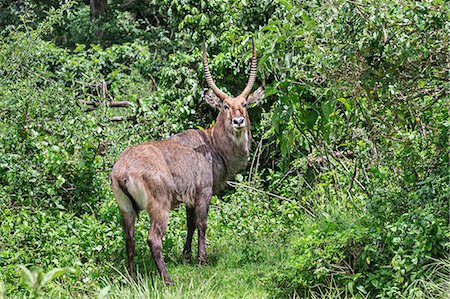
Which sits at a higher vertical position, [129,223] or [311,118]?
[311,118]

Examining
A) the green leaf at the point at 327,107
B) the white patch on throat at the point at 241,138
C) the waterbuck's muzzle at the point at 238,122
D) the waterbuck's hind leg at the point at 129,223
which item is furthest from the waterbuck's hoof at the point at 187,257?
the green leaf at the point at 327,107

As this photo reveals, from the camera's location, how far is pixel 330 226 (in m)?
6.54

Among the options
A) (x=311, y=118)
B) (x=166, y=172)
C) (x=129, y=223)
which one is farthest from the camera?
(x=166, y=172)

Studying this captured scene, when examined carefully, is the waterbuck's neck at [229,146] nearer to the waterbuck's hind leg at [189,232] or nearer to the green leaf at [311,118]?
the waterbuck's hind leg at [189,232]

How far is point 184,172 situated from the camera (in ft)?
24.2

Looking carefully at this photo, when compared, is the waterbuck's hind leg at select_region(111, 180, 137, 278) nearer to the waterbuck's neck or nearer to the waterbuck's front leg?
the waterbuck's front leg

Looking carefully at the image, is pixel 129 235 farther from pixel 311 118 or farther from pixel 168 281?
pixel 311 118

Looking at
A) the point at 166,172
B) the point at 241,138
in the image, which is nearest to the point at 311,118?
the point at 166,172

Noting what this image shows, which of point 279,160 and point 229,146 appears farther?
point 279,160

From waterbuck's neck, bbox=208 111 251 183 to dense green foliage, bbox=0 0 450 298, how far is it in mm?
364

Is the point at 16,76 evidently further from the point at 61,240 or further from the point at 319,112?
the point at 319,112

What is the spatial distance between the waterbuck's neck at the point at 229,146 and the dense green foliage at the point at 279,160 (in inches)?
14.3

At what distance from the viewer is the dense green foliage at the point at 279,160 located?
5758 mm

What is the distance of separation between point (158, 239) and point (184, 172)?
817mm
